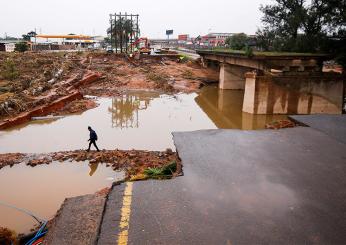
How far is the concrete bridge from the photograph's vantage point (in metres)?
21.5

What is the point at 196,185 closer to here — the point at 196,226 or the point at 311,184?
the point at 196,226

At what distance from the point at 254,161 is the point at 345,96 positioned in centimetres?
1999

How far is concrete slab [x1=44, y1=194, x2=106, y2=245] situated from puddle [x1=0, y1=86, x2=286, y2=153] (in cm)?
871

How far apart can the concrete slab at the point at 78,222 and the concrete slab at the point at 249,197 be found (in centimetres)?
54

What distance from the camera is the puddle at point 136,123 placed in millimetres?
14853

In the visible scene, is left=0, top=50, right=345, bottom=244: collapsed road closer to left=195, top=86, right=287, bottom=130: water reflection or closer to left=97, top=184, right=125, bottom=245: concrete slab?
left=97, top=184, right=125, bottom=245: concrete slab

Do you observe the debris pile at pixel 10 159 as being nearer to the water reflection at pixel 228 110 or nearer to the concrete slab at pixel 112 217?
the concrete slab at pixel 112 217

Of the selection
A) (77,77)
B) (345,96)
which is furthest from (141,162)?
(77,77)

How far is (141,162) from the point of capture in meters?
10.9

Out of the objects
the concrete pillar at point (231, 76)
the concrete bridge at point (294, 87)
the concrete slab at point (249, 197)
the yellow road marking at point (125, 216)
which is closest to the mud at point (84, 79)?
the concrete pillar at point (231, 76)

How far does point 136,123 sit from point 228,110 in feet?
29.4

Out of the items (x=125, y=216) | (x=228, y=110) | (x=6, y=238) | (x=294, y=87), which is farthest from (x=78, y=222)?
(x=228, y=110)

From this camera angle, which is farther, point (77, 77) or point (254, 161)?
point (77, 77)

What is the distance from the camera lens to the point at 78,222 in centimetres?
471
